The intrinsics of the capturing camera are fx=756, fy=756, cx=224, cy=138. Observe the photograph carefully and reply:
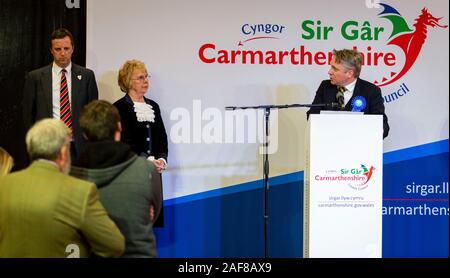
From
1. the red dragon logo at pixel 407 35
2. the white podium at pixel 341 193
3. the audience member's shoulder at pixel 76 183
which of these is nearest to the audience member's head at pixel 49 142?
the audience member's shoulder at pixel 76 183

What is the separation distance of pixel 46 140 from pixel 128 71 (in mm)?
2685

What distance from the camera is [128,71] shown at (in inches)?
241

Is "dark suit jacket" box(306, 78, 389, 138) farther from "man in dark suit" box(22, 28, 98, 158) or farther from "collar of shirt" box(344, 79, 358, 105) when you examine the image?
"man in dark suit" box(22, 28, 98, 158)

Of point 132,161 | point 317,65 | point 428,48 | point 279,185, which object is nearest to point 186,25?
point 317,65

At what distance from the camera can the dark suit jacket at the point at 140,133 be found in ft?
19.8

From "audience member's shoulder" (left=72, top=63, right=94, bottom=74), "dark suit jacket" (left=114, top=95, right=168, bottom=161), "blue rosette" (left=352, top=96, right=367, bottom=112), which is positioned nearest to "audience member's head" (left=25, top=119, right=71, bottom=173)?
"dark suit jacket" (left=114, top=95, right=168, bottom=161)

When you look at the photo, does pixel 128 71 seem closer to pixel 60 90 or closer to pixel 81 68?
pixel 81 68

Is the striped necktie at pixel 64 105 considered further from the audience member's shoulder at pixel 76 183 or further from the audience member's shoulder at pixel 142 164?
the audience member's shoulder at pixel 76 183

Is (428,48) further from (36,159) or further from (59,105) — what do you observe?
(36,159)

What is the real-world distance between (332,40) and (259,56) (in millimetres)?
678

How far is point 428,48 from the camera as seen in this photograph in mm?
6934

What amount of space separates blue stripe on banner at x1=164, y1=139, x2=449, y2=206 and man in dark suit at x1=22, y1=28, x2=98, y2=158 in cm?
127

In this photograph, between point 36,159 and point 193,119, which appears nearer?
point 36,159

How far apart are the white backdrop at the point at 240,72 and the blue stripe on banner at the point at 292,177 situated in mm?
46
